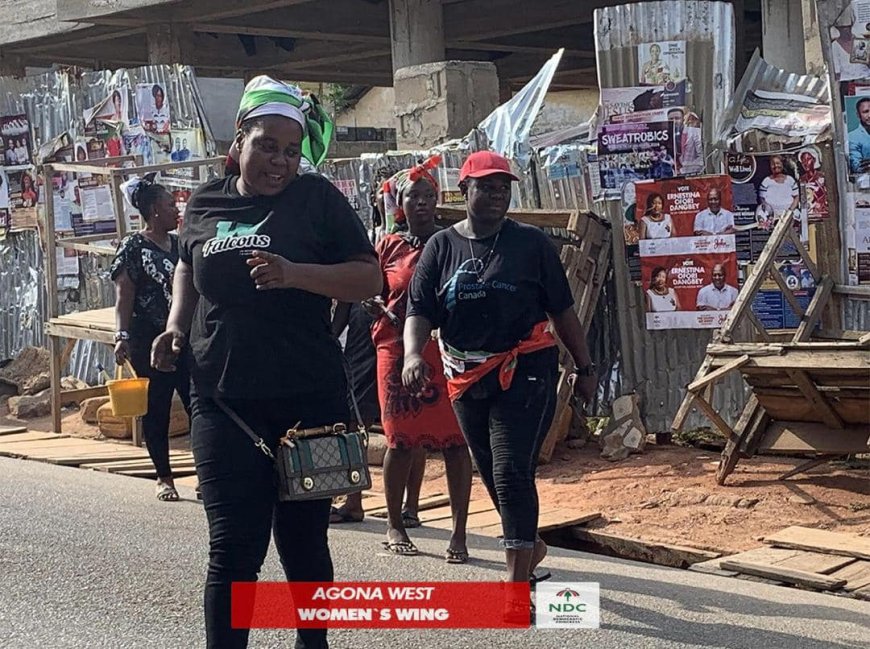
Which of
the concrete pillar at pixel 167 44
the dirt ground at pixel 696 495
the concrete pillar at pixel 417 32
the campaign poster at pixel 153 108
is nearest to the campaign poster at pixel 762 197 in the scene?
the dirt ground at pixel 696 495

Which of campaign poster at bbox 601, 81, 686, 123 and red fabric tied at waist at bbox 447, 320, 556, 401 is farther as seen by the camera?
campaign poster at bbox 601, 81, 686, 123

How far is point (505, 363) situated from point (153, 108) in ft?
27.2

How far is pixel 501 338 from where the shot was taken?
5.28m

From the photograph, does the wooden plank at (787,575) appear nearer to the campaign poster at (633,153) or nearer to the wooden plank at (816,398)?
the wooden plank at (816,398)

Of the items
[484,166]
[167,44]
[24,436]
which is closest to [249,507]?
[484,166]

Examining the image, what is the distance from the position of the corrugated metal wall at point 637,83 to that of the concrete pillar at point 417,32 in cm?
629

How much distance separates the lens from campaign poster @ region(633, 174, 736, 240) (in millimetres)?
8977

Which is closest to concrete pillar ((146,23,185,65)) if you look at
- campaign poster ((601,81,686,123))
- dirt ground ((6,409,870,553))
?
campaign poster ((601,81,686,123))

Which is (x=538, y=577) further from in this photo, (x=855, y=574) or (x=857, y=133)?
(x=857, y=133)

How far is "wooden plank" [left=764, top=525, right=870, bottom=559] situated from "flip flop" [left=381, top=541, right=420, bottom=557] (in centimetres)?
178

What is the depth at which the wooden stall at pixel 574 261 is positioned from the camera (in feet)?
29.8

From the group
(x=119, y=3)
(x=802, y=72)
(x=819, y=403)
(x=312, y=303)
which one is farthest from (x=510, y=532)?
(x=119, y=3)

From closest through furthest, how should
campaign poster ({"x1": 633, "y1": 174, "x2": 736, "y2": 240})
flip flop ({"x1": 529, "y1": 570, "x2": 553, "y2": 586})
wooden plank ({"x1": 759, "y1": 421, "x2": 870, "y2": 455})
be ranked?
1. flip flop ({"x1": 529, "y1": 570, "x2": 553, "y2": 586})
2. wooden plank ({"x1": 759, "y1": 421, "x2": 870, "y2": 455})
3. campaign poster ({"x1": 633, "y1": 174, "x2": 736, "y2": 240})

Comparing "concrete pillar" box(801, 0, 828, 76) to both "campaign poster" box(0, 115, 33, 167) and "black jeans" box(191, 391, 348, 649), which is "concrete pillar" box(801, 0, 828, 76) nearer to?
"black jeans" box(191, 391, 348, 649)
